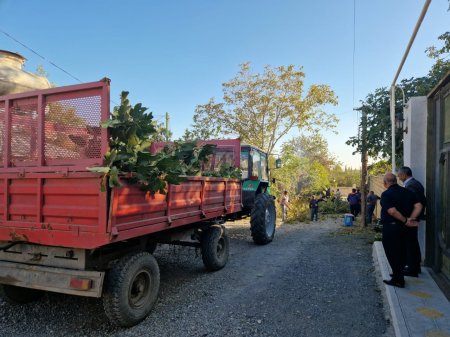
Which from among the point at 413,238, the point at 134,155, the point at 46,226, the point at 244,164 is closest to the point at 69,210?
the point at 46,226

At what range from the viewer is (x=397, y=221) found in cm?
452

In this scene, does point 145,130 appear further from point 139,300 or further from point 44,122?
point 139,300

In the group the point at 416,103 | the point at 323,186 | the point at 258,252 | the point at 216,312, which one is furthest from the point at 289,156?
the point at 216,312

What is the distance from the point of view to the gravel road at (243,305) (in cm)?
375

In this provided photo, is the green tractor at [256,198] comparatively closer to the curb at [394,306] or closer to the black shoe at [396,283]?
the curb at [394,306]

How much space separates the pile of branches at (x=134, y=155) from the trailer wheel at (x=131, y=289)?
0.84 m

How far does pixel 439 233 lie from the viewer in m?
4.94

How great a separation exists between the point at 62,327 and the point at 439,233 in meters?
5.03

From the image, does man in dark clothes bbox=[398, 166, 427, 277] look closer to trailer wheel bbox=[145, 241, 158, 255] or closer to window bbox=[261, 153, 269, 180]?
trailer wheel bbox=[145, 241, 158, 255]

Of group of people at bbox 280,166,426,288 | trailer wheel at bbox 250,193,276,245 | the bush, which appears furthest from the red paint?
the bush

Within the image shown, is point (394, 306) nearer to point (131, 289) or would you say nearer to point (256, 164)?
point (131, 289)

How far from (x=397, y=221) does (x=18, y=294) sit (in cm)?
487

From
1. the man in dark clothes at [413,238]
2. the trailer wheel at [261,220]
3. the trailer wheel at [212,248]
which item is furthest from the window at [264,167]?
the man in dark clothes at [413,238]

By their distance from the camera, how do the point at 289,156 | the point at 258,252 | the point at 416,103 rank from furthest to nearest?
the point at 289,156 → the point at 258,252 → the point at 416,103
